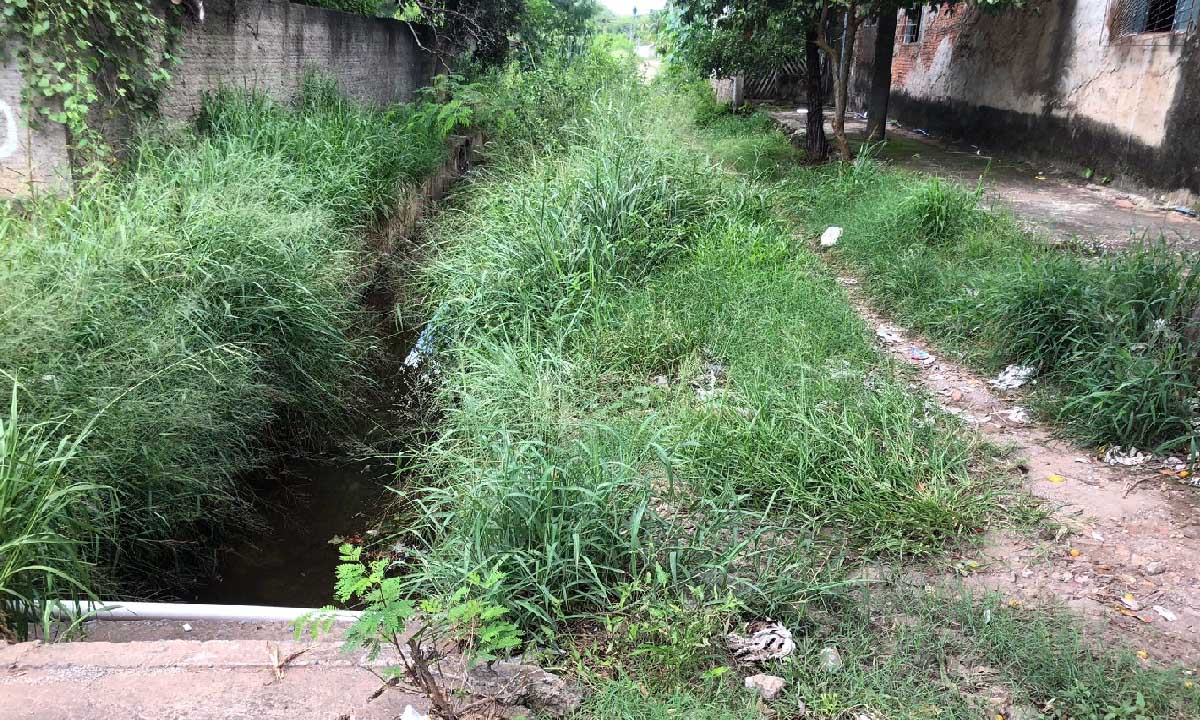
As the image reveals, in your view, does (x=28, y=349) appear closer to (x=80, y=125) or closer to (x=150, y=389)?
(x=150, y=389)

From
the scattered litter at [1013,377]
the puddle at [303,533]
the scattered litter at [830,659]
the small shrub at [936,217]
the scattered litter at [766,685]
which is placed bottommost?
the puddle at [303,533]

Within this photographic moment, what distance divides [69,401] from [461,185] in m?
5.94

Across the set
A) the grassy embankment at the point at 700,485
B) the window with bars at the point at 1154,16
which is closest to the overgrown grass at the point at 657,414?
the grassy embankment at the point at 700,485

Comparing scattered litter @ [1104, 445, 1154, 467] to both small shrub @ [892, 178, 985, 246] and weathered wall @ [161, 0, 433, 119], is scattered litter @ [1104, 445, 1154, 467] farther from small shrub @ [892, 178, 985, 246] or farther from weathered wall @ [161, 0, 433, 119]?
weathered wall @ [161, 0, 433, 119]

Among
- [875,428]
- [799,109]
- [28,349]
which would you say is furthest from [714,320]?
[799,109]

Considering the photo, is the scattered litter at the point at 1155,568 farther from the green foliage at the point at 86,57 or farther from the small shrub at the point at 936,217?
the green foliage at the point at 86,57

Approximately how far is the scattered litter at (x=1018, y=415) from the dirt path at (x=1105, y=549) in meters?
0.02

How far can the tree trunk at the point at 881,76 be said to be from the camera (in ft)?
32.0

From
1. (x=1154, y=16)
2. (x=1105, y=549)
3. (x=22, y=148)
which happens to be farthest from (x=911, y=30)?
(x=22, y=148)

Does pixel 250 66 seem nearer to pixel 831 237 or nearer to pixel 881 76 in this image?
pixel 831 237

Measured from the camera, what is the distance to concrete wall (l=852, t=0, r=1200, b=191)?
22.2 ft

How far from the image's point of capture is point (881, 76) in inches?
397

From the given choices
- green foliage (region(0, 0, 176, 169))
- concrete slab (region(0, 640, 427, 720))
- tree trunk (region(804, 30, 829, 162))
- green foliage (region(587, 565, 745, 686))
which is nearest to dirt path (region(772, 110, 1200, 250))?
tree trunk (region(804, 30, 829, 162))

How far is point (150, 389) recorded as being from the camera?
3.26 m
